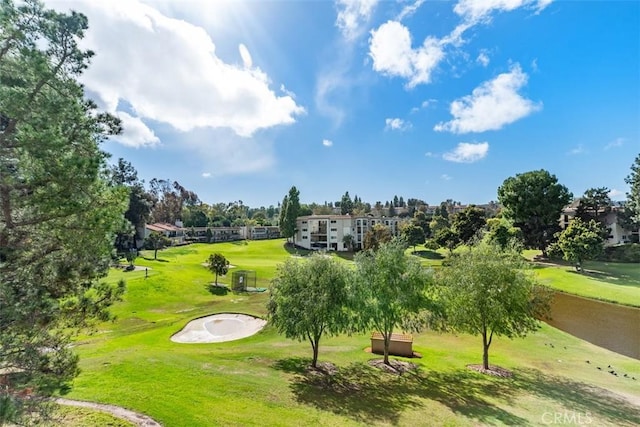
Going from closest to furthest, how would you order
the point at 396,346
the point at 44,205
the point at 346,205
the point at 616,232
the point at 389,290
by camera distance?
the point at 44,205 → the point at 389,290 → the point at 396,346 → the point at 616,232 → the point at 346,205

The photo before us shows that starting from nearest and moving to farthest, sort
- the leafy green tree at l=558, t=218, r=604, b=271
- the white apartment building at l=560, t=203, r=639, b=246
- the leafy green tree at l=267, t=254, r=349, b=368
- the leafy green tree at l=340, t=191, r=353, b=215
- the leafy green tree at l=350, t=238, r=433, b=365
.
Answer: the leafy green tree at l=267, t=254, r=349, b=368
the leafy green tree at l=350, t=238, r=433, b=365
the leafy green tree at l=558, t=218, r=604, b=271
the white apartment building at l=560, t=203, r=639, b=246
the leafy green tree at l=340, t=191, r=353, b=215

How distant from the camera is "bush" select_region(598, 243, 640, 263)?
49531mm

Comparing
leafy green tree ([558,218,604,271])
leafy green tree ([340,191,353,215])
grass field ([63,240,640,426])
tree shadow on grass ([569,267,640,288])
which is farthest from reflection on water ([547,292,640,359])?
leafy green tree ([340,191,353,215])

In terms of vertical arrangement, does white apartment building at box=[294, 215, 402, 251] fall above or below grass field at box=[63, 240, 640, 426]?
above

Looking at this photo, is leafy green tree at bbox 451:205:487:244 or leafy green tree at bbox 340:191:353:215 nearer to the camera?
leafy green tree at bbox 451:205:487:244

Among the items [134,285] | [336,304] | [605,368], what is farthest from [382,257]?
[134,285]

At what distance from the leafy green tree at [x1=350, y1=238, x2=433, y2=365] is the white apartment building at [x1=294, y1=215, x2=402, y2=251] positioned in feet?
197

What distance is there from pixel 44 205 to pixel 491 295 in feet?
61.2

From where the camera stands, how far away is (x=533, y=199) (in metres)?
54.9

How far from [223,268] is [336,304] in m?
27.7

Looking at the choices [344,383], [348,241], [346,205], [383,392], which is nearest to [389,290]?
[383,392]

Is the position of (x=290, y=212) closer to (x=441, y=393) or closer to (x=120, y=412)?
(x=441, y=393)
